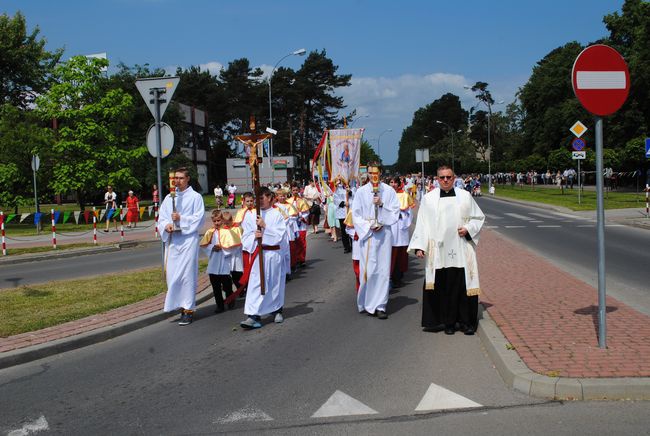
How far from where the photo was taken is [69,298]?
9586 millimetres

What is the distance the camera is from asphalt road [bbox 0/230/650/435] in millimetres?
4469

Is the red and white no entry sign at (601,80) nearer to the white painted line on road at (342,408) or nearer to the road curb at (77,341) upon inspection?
the white painted line on road at (342,408)

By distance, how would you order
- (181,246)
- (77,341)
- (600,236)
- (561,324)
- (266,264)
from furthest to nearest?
(181,246)
(266,264)
(77,341)
(561,324)
(600,236)

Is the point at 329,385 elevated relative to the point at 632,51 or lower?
lower

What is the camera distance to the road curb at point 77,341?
6375 millimetres

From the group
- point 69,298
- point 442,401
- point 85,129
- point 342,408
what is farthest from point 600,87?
point 85,129

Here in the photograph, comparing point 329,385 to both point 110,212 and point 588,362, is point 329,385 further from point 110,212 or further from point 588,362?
point 110,212

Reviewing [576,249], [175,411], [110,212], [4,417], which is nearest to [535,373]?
[175,411]

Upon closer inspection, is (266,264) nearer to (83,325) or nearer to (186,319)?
(186,319)

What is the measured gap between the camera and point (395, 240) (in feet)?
35.0

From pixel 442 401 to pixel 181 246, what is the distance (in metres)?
4.37

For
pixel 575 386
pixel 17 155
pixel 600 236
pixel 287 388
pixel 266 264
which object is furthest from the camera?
pixel 17 155

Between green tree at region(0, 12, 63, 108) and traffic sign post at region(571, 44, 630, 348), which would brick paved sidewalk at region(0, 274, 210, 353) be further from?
green tree at region(0, 12, 63, 108)

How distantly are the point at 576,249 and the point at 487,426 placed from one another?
1111cm
